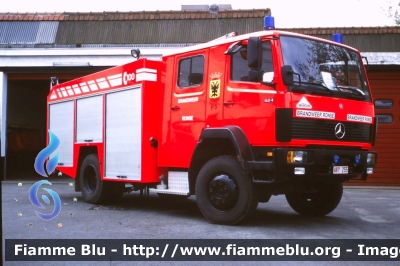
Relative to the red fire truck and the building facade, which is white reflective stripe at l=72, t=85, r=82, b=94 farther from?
the building facade

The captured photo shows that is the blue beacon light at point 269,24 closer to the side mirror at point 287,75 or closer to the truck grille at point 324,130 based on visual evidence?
the side mirror at point 287,75

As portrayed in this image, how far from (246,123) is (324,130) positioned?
1028 mm

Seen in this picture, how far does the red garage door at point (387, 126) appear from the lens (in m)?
14.5

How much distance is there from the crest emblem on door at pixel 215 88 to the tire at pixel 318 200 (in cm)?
213

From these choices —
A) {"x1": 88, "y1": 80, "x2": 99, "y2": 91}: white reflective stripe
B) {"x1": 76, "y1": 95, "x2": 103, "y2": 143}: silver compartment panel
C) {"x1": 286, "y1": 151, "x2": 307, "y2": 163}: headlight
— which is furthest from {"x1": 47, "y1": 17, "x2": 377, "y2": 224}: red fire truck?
{"x1": 88, "y1": 80, "x2": 99, "y2": 91}: white reflective stripe

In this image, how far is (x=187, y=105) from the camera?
7773 mm

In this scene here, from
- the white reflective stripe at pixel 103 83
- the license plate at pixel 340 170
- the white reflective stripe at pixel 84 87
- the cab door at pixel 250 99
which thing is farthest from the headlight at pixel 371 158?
the white reflective stripe at pixel 84 87

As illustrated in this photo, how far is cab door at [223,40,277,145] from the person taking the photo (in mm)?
6523

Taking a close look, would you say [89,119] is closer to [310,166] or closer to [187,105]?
[187,105]

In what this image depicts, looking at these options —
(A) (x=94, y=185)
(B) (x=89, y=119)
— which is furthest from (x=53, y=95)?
(A) (x=94, y=185)

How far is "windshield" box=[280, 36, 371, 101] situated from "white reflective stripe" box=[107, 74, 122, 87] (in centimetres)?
349

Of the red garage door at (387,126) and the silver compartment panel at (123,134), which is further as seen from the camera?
the red garage door at (387,126)

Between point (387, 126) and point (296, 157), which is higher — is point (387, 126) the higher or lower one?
the higher one

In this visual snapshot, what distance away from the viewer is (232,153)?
7.22 metres
